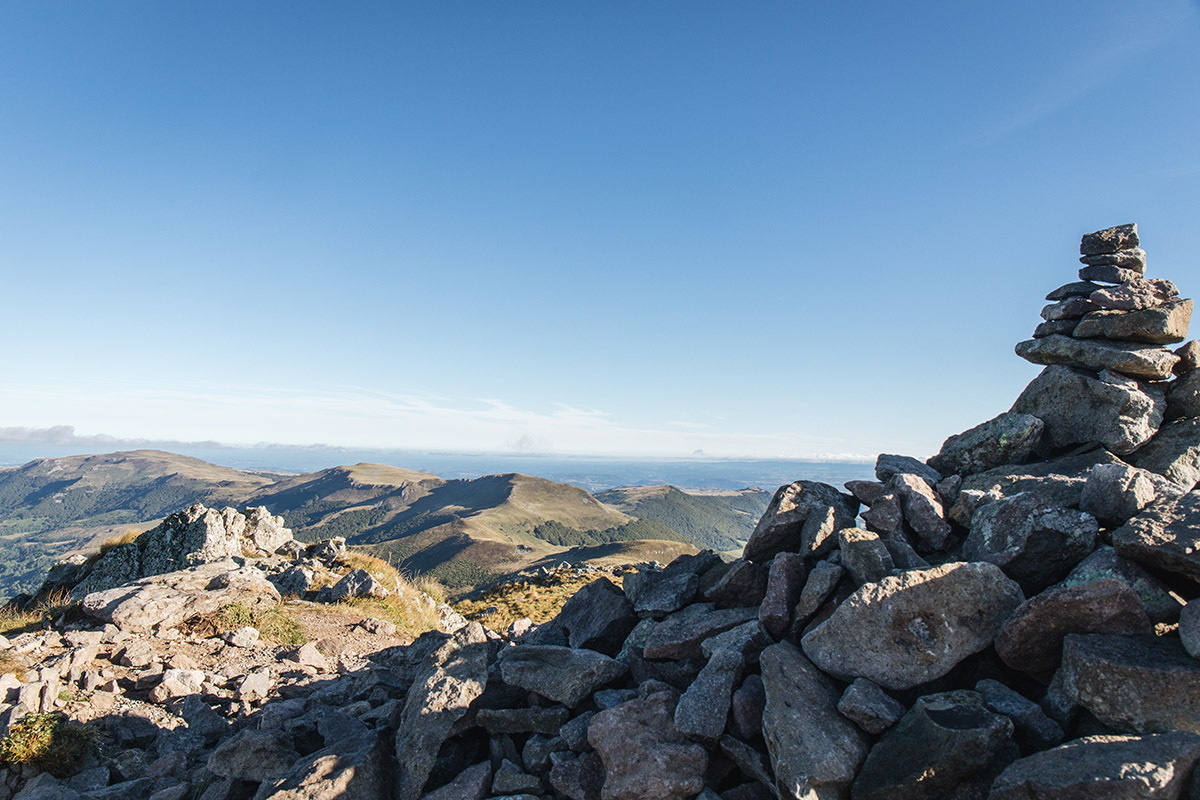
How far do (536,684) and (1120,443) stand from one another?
529 inches

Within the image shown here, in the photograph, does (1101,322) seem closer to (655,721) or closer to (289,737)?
(655,721)

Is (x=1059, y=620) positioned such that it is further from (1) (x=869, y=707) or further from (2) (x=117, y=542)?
(2) (x=117, y=542)

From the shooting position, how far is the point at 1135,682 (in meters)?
6.41

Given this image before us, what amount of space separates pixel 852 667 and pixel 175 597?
21755 mm

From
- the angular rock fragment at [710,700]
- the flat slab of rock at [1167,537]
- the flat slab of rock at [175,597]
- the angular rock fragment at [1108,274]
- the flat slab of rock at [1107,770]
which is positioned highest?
the angular rock fragment at [1108,274]

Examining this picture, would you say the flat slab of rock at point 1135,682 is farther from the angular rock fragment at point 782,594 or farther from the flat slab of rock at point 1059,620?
the angular rock fragment at point 782,594

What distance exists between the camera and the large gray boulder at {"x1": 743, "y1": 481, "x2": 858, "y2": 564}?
35.5 ft

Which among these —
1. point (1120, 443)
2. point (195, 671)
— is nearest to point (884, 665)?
point (1120, 443)

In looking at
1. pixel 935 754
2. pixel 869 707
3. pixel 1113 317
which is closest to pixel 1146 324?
pixel 1113 317

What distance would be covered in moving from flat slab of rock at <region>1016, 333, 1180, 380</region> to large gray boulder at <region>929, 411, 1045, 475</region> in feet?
6.39

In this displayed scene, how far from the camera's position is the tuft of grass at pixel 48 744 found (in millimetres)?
10258

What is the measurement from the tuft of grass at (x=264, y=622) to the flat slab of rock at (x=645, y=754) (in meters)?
15.7

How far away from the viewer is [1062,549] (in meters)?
8.82

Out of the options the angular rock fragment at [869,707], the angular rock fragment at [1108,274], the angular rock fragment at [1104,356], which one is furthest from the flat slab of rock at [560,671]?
the angular rock fragment at [1108,274]
